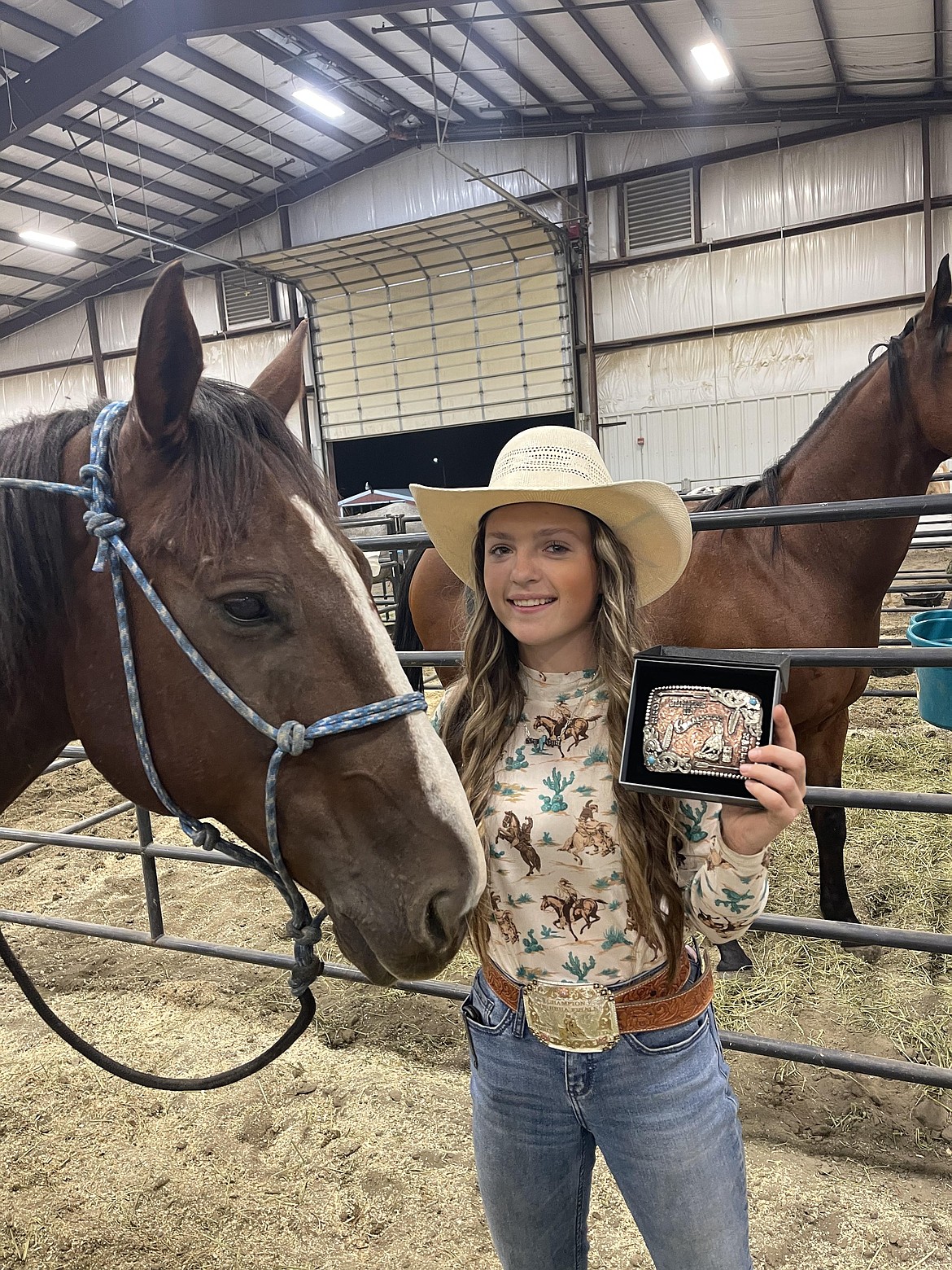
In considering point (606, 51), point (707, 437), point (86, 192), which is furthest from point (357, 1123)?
point (86, 192)

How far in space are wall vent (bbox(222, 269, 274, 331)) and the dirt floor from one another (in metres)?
12.7

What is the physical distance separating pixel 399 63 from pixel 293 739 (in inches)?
459

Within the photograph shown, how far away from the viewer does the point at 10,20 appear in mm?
7496

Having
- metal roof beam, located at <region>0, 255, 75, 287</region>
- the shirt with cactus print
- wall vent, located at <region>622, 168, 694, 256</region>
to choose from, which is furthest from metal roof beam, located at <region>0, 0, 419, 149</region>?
the shirt with cactus print

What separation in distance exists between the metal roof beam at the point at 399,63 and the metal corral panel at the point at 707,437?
472 cm

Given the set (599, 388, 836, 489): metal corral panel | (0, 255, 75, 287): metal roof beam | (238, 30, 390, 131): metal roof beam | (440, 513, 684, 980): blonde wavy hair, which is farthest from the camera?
(0, 255, 75, 287): metal roof beam

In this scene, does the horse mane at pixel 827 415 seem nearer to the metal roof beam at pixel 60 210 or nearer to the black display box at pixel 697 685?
the black display box at pixel 697 685

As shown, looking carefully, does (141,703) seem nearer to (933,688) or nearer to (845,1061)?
(845,1061)

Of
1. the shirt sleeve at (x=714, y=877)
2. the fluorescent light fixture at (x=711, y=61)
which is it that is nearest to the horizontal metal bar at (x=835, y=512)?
the shirt sleeve at (x=714, y=877)

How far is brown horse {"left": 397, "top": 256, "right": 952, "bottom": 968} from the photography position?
2561 millimetres

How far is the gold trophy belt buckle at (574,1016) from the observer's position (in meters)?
0.98

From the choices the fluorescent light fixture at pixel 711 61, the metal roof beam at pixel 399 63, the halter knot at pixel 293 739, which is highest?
the metal roof beam at pixel 399 63

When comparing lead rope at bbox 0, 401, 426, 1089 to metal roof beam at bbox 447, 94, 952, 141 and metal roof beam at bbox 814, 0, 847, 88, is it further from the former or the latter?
metal roof beam at bbox 447, 94, 952, 141

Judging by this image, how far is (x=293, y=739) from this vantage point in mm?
925
